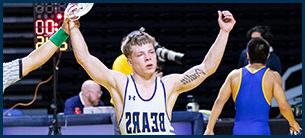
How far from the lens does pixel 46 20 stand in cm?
924

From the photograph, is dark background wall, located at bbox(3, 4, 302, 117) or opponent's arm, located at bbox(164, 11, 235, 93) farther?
dark background wall, located at bbox(3, 4, 302, 117)

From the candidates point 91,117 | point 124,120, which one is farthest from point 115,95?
point 91,117

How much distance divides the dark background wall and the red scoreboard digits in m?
3.23

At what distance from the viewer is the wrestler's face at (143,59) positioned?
6.18 m

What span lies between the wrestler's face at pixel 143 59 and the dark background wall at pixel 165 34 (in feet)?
21.2

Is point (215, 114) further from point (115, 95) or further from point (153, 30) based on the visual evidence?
point (153, 30)

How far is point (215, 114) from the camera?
26.9 ft

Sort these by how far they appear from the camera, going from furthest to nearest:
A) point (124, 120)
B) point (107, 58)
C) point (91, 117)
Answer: point (107, 58) < point (91, 117) < point (124, 120)

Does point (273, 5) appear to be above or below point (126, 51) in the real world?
above

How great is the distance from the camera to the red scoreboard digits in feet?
29.9

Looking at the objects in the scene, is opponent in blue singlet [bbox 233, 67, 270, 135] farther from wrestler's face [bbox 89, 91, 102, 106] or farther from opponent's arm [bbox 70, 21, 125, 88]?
wrestler's face [bbox 89, 91, 102, 106]

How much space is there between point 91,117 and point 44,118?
1.59ft

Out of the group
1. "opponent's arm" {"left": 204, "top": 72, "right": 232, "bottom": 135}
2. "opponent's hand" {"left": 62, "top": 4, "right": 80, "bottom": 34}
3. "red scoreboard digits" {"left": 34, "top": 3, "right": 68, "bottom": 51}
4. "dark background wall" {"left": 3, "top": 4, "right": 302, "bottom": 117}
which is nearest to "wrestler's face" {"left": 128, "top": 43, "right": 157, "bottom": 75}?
"opponent's hand" {"left": 62, "top": 4, "right": 80, "bottom": 34}

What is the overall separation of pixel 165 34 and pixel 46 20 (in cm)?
402
